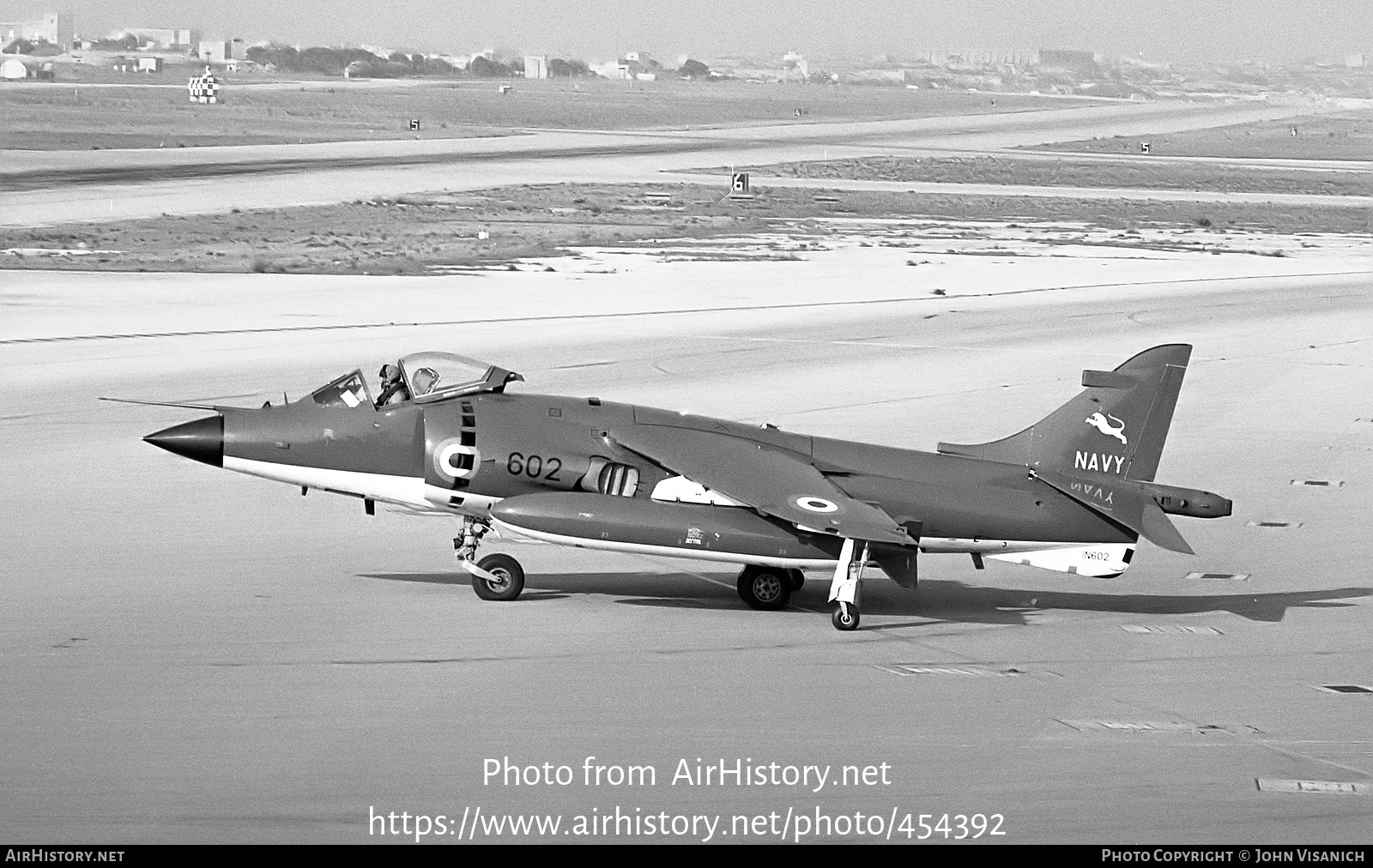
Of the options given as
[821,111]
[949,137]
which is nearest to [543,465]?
[949,137]

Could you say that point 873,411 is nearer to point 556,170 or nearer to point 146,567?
point 146,567

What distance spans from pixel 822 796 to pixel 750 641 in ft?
14.4

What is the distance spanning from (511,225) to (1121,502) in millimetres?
48320

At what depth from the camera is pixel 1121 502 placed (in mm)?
18078

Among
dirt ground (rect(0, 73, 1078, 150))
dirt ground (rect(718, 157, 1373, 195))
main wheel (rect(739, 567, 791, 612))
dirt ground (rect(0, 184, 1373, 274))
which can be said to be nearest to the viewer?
main wheel (rect(739, 567, 791, 612))

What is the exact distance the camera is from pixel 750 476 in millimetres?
17438

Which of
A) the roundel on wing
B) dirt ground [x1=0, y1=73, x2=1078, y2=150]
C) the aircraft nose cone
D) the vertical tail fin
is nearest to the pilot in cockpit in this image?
the roundel on wing

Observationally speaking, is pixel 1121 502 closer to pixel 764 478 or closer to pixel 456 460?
pixel 764 478

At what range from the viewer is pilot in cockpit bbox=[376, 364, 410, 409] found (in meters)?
18.2

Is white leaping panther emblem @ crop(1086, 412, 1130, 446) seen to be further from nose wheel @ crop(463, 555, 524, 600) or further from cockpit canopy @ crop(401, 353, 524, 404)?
nose wheel @ crop(463, 555, 524, 600)

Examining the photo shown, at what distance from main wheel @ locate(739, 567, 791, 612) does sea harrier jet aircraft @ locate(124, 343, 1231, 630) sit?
2 centimetres

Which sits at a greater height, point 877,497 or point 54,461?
point 877,497

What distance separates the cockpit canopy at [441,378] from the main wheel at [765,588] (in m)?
3.10

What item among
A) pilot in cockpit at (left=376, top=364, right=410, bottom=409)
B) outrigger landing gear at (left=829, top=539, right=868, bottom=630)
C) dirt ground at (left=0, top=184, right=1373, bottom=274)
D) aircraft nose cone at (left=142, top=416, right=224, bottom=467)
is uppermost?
pilot in cockpit at (left=376, top=364, right=410, bottom=409)
